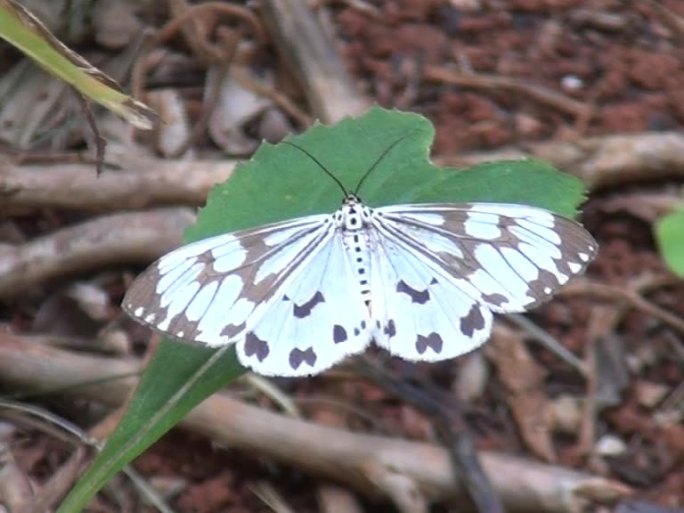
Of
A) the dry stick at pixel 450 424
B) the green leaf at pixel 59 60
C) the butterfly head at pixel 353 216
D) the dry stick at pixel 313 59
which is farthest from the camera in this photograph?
the dry stick at pixel 313 59

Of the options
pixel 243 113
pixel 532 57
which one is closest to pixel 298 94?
pixel 243 113

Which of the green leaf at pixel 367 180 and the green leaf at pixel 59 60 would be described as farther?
the green leaf at pixel 367 180

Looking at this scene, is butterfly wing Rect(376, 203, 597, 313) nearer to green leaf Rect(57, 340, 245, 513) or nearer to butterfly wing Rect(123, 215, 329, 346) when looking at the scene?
butterfly wing Rect(123, 215, 329, 346)

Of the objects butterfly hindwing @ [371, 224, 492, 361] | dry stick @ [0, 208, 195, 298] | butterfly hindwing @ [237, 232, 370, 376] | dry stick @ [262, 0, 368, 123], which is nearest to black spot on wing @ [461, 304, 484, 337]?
butterfly hindwing @ [371, 224, 492, 361]

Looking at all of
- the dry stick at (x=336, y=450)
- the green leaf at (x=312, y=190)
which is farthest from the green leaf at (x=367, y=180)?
the dry stick at (x=336, y=450)

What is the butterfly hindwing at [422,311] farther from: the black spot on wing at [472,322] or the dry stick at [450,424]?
the dry stick at [450,424]

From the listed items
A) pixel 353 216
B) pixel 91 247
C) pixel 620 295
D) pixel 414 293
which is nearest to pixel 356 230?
pixel 353 216
